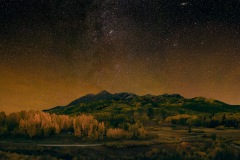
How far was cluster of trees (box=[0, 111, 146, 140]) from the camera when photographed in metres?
42.2

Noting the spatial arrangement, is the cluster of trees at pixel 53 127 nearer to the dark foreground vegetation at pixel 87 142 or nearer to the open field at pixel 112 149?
the dark foreground vegetation at pixel 87 142

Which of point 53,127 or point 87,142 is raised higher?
point 53,127

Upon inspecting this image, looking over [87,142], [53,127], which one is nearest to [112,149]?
[87,142]

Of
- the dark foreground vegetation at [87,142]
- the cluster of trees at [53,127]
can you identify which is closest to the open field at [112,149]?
the dark foreground vegetation at [87,142]

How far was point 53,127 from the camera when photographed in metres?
44.0

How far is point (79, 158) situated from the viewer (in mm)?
32656

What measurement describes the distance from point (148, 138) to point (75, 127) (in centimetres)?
1120

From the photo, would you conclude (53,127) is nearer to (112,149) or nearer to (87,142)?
(87,142)

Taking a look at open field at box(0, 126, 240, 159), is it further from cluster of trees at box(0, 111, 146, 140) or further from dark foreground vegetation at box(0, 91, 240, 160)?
cluster of trees at box(0, 111, 146, 140)

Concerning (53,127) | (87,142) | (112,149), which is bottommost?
(112,149)

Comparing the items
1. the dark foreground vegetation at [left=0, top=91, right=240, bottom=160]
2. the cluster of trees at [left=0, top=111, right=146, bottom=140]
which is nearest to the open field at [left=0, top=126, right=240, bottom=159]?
the dark foreground vegetation at [left=0, top=91, right=240, bottom=160]

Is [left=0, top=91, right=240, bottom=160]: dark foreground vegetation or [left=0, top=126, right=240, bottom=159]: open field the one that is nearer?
[left=0, top=126, right=240, bottom=159]: open field

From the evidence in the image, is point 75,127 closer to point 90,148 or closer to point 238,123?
point 90,148

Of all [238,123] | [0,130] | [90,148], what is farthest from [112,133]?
[238,123]
